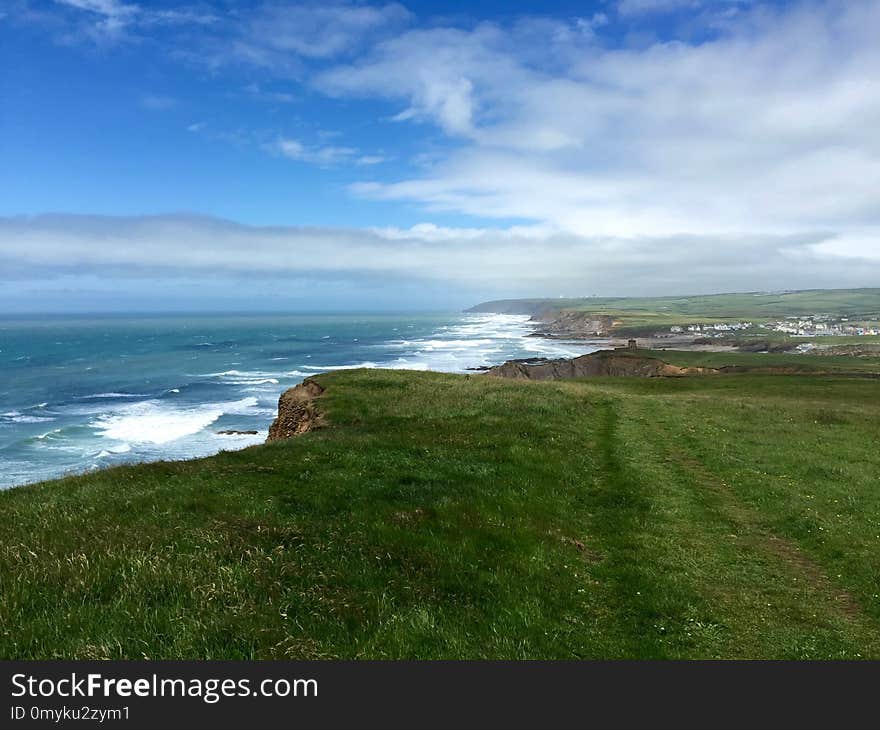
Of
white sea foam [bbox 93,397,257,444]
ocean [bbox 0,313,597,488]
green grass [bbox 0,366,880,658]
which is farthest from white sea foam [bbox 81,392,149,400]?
green grass [bbox 0,366,880,658]

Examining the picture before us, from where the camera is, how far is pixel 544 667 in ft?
23.9

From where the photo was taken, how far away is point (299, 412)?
37594 mm

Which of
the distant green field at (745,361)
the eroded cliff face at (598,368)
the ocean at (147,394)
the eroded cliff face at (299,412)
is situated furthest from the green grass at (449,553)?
the distant green field at (745,361)

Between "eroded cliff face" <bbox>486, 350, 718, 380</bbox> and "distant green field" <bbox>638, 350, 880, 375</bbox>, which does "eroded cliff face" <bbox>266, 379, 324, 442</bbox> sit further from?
"distant green field" <bbox>638, 350, 880, 375</bbox>

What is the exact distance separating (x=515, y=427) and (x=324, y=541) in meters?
17.2

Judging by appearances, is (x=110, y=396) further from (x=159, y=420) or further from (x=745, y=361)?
(x=745, y=361)

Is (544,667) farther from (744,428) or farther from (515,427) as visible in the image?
(744,428)

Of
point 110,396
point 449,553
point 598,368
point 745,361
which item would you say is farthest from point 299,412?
point 745,361

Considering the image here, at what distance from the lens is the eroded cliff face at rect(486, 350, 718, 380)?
99.1 m

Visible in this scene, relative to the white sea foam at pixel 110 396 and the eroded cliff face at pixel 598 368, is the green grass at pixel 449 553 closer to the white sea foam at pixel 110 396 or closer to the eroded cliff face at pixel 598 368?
the eroded cliff face at pixel 598 368

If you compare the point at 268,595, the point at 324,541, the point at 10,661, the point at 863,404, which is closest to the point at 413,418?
the point at 324,541

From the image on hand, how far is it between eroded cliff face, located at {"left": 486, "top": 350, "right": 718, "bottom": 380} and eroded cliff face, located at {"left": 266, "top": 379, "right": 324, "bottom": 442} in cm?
5824

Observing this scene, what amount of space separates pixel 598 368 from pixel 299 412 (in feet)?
280

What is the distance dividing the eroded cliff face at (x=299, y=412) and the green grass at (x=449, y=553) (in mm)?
9353
